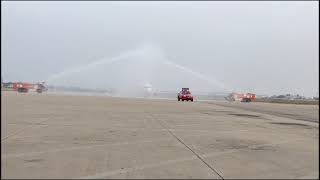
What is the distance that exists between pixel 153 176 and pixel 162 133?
879 cm

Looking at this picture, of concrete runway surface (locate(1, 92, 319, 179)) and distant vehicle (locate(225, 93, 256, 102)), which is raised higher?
distant vehicle (locate(225, 93, 256, 102))

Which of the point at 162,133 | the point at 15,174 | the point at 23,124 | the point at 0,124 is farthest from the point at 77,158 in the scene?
the point at 23,124

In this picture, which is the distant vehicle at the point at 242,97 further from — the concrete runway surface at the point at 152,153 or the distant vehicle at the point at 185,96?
the concrete runway surface at the point at 152,153

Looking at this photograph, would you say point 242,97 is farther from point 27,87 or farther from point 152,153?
point 152,153

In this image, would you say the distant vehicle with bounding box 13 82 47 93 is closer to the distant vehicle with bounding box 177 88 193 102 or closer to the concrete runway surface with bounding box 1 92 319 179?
the distant vehicle with bounding box 177 88 193 102

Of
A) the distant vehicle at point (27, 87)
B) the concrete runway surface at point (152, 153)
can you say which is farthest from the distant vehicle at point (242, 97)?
the concrete runway surface at point (152, 153)

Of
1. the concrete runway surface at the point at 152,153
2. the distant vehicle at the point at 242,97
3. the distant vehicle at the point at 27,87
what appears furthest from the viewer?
the distant vehicle at the point at 27,87

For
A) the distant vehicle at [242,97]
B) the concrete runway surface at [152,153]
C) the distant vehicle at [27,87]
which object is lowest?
the concrete runway surface at [152,153]

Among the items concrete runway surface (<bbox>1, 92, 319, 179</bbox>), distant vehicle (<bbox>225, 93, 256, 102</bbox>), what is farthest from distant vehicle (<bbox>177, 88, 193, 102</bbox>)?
concrete runway surface (<bbox>1, 92, 319, 179</bbox>)

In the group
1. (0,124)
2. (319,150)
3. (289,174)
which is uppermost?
(0,124)

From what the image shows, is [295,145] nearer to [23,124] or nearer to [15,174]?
[15,174]

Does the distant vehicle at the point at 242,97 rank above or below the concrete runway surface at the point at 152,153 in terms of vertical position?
above

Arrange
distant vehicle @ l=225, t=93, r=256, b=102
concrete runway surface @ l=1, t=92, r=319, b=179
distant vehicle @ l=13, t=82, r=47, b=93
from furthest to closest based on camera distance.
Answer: distant vehicle @ l=13, t=82, r=47, b=93 < distant vehicle @ l=225, t=93, r=256, b=102 < concrete runway surface @ l=1, t=92, r=319, b=179

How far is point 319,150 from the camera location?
9016 millimetres
